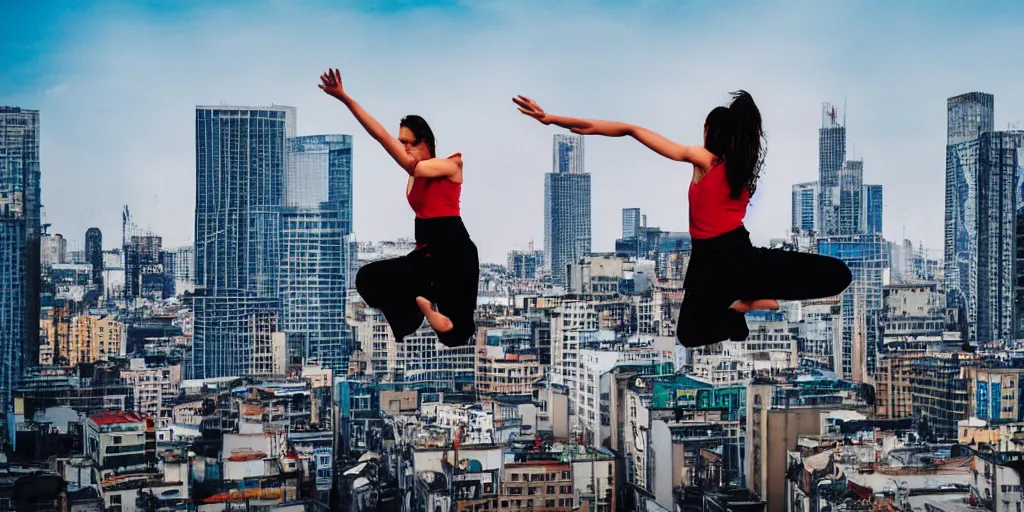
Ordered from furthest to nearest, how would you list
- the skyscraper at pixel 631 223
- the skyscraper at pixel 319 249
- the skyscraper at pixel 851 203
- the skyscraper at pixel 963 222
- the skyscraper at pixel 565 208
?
the skyscraper at pixel 319 249 < the skyscraper at pixel 963 222 < the skyscraper at pixel 851 203 < the skyscraper at pixel 565 208 < the skyscraper at pixel 631 223

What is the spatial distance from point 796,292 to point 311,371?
11.8 m

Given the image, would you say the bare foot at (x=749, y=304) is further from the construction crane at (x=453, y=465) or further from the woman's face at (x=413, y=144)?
the construction crane at (x=453, y=465)

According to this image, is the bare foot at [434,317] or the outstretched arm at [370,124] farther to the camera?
the bare foot at [434,317]

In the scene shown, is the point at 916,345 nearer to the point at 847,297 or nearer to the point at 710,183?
the point at 847,297

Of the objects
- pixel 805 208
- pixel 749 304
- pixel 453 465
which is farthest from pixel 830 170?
pixel 749 304

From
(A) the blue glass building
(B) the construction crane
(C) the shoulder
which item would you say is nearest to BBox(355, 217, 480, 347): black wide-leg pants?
(C) the shoulder

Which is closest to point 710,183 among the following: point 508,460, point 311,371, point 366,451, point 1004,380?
point 508,460

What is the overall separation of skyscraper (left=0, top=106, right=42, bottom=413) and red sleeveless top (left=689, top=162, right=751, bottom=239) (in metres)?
11.2

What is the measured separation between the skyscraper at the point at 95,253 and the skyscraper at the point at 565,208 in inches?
181

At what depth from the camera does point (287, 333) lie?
15.7 m

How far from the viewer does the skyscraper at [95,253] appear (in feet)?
41.2

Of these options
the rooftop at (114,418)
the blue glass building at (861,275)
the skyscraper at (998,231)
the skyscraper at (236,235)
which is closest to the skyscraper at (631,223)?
the blue glass building at (861,275)

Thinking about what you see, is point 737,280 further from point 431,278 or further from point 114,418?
point 114,418

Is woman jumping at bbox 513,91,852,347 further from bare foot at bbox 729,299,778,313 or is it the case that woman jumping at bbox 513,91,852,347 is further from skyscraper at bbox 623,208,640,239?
skyscraper at bbox 623,208,640,239
